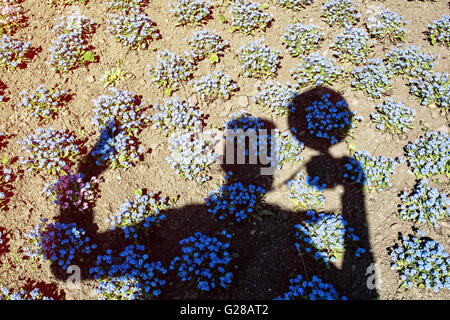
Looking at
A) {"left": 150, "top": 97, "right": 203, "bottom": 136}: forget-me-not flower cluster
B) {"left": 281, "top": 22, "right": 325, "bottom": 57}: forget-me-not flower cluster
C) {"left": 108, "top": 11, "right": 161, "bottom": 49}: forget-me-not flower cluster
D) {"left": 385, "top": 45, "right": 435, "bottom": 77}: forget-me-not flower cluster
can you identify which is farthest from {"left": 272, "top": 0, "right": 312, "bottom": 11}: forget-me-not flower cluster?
{"left": 150, "top": 97, "right": 203, "bottom": 136}: forget-me-not flower cluster

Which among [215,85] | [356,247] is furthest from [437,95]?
[215,85]

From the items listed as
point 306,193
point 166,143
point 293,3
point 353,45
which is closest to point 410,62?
point 353,45

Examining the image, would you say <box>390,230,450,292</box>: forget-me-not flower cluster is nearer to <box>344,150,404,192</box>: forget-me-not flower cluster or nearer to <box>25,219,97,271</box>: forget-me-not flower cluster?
<box>344,150,404,192</box>: forget-me-not flower cluster

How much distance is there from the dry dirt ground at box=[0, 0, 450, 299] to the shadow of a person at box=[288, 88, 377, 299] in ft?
0.50

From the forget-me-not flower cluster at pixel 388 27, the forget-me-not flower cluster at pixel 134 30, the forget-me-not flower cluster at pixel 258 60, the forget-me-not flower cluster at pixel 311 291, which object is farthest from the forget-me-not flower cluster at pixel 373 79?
the forget-me-not flower cluster at pixel 134 30

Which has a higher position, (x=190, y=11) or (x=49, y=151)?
(x=190, y=11)

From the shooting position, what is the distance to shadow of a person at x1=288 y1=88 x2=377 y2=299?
4.70 meters

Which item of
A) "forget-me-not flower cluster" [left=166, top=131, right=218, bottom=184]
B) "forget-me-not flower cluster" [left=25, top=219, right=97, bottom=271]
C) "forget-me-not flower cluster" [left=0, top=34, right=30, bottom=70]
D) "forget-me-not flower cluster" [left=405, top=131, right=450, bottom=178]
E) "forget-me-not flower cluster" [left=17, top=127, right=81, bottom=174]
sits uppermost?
"forget-me-not flower cluster" [left=0, top=34, right=30, bottom=70]

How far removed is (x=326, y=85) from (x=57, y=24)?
7292mm

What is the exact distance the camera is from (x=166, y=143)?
5.99 metres

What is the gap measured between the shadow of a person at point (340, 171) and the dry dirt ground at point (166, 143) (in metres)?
0.15

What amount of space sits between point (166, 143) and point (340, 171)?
12.4ft

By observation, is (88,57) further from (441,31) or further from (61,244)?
(441,31)

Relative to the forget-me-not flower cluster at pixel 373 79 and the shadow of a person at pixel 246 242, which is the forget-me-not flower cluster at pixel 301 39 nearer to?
the forget-me-not flower cluster at pixel 373 79
